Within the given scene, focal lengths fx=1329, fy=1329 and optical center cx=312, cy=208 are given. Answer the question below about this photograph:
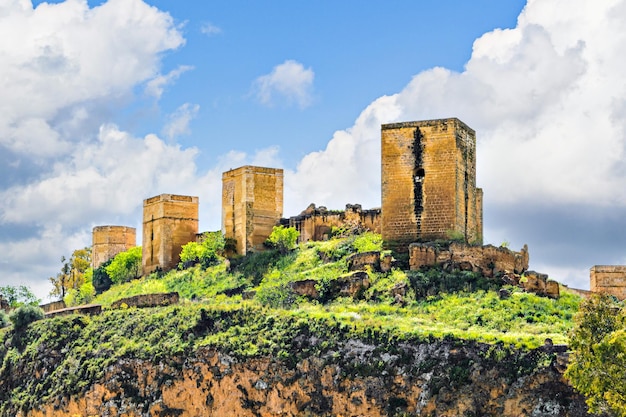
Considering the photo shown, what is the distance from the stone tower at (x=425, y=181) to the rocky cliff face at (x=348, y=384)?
9948mm

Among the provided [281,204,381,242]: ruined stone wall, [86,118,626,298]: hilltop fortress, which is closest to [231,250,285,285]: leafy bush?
[281,204,381,242]: ruined stone wall

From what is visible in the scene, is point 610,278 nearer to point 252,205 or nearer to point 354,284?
point 354,284

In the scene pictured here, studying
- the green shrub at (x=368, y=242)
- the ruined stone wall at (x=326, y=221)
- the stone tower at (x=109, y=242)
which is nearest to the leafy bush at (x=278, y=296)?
the green shrub at (x=368, y=242)

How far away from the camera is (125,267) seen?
82.1 meters

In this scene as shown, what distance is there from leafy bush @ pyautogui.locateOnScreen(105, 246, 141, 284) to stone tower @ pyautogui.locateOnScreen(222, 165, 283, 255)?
9775 mm

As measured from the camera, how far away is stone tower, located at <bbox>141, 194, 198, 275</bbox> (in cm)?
7825

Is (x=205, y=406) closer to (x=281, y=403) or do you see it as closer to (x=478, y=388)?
(x=281, y=403)

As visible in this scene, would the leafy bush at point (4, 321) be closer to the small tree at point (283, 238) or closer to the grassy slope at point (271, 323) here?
the grassy slope at point (271, 323)

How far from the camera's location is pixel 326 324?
51.5 metres

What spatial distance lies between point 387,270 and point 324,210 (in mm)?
15834

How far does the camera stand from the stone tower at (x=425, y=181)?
58.4 metres

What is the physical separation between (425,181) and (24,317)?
73.1ft

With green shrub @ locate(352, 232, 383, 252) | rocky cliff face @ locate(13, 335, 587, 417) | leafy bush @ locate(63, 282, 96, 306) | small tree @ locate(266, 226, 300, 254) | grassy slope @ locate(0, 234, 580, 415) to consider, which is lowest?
rocky cliff face @ locate(13, 335, 587, 417)

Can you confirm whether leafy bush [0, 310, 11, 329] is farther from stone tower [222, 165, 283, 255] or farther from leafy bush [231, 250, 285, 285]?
stone tower [222, 165, 283, 255]
